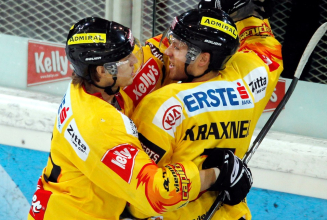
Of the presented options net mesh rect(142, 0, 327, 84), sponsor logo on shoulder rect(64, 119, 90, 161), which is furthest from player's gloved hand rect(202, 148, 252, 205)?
net mesh rect(142, 0, 327, 84)

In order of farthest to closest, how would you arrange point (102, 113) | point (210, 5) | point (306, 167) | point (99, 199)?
point (306, 167) → point (210, 5) → point (99, 199) → point (102, 113)

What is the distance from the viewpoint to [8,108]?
2.94 metres

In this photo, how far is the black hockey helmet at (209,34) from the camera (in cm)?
155

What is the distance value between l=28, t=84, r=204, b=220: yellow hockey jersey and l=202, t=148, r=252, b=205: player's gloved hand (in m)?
0.10

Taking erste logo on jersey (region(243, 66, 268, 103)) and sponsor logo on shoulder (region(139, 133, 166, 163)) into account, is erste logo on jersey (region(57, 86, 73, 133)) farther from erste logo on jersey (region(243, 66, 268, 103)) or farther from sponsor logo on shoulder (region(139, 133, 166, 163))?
erste logo on jersey (region(243, 66, 268, 103))

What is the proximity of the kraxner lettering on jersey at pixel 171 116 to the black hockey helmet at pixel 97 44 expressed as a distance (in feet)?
0.71

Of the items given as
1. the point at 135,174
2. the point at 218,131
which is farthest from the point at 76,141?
the point at 218,131

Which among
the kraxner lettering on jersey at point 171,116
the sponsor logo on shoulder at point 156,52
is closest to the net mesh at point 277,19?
the sponsor logo on shoulder at point 156,52

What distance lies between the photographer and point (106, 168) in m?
1.42

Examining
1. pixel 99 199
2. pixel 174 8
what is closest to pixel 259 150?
pixel 174 8

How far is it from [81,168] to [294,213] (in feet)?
5.37

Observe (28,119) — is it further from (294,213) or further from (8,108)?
(294,213)

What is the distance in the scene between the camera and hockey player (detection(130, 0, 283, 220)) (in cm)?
152

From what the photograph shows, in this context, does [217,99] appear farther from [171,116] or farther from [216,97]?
[171,116]
